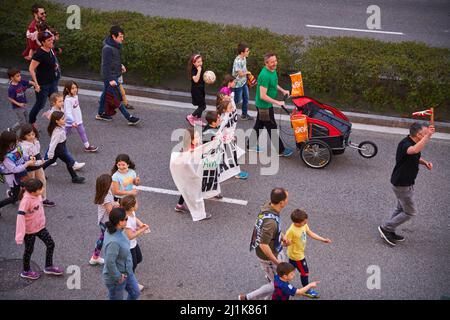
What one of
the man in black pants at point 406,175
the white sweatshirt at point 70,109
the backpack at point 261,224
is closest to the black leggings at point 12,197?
the white sweatshirt at point 70,109

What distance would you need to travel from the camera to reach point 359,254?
8.00 meters

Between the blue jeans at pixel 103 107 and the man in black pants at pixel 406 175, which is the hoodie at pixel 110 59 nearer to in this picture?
the blue jeans at pixel 103 107

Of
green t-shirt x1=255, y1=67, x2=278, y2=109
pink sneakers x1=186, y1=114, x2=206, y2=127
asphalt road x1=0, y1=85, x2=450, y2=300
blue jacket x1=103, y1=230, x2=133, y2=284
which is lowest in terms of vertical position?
asphalt road x1=0, y1=85, x2=450, y2=300

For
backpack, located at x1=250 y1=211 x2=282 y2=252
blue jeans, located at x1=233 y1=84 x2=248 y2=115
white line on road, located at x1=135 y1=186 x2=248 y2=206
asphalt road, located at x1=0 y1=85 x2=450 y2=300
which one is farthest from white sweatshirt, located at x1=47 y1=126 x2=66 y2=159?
backpack, located at x1=250 y1=211 x2=282 y2=252

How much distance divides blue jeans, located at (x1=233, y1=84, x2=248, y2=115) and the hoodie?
224 cm

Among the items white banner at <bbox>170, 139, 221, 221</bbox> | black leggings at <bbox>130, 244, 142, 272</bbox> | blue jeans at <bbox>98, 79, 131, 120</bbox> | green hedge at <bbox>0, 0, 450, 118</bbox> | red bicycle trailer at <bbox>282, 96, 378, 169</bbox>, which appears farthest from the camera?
green hedge at <bbox>0, 0, 450, 118</bbox>

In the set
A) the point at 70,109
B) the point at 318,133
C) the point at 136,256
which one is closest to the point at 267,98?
the point at 318,133

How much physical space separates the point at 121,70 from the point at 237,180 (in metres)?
3.37

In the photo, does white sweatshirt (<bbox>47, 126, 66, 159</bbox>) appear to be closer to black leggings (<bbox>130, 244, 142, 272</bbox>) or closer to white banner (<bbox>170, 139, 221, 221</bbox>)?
white banner (<bbox>170, 139, 221, 221</bbox>)

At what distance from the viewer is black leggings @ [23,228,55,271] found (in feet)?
23.7

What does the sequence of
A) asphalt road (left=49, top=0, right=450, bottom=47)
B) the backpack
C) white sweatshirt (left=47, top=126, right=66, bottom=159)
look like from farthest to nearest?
asphalt road (left=49, top=0, right=450, bottom=47) → white sweatshirt (left=47, top=126, right=66, bottom=159) → the backpack

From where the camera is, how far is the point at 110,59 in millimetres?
11016

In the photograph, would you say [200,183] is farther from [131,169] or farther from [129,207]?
[129,207]

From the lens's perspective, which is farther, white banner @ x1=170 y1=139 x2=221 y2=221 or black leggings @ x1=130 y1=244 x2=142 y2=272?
white banner @ x1=170 y1=139 x2=221 y2=221
